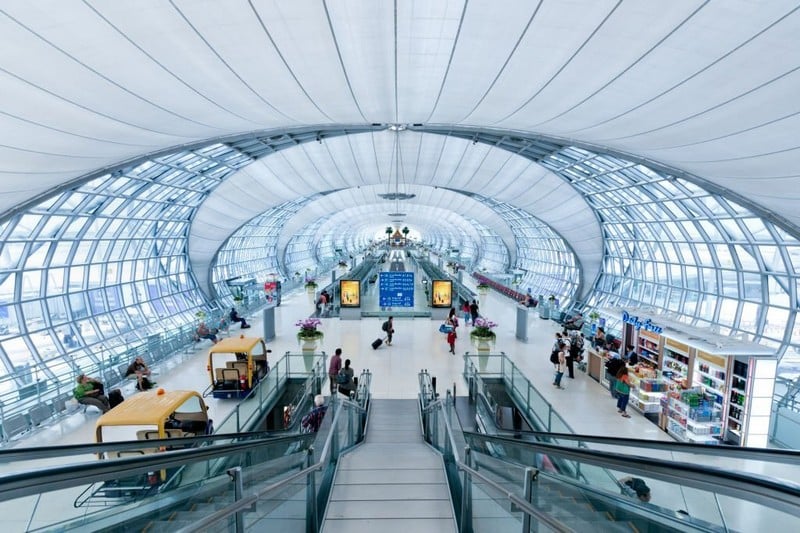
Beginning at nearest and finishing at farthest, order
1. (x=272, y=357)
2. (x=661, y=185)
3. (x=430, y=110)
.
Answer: (x=430, y=110), (x=272, y=357), (x=661, y=185)

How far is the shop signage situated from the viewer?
42.9 ft

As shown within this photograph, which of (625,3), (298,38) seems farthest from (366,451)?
(625,3)

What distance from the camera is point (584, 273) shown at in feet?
113

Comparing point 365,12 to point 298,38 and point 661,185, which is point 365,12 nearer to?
point 298,38

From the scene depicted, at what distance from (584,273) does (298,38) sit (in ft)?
106

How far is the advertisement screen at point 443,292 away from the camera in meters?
21.2

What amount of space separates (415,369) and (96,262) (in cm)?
1943

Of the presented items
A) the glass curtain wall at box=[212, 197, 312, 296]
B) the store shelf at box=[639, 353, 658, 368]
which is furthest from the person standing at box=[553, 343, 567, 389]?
the glass curtain wall at box=[212, 197, 312, 296]

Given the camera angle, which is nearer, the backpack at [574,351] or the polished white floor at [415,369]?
the polished white floor at [415,369]

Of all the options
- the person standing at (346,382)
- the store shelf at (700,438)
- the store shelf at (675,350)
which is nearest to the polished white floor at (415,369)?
the store shelf at (700,438)

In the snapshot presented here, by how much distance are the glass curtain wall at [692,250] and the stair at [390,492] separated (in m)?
17.5

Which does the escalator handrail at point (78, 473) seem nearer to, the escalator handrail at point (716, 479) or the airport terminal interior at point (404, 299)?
the airport terminal interior at point (404, 299)

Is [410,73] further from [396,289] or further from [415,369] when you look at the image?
[396,289]

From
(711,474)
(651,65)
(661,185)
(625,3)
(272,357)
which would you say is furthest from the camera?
(661,185)
